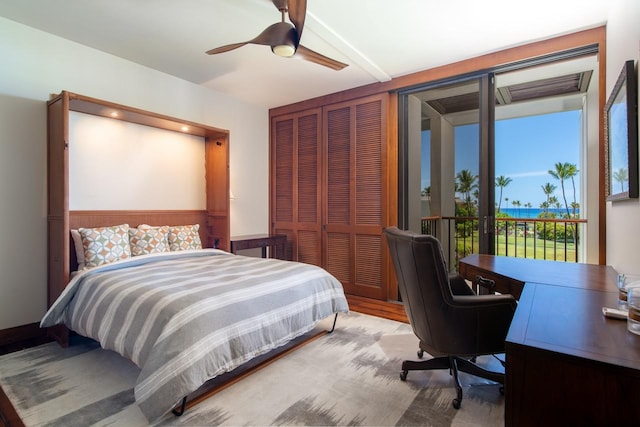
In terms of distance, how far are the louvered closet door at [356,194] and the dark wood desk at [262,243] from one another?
64 cm

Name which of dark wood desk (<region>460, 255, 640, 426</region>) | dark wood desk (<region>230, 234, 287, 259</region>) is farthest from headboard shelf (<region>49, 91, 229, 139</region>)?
dark wood desk (<region>460, 255, 640, 426</region>)

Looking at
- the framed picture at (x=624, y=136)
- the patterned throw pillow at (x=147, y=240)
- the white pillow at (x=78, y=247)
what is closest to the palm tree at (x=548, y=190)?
the framed picture at (x=624, y=136)

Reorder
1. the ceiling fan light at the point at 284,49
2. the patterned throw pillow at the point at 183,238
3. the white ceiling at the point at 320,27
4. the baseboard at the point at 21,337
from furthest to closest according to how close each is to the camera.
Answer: the patterned throw pillow at the point at 183,238, the baseboard at the point at 21,337, the white ceiling at the point at 320,27, the ceiling fan light at the point at 284,49

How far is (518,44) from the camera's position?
296 centimetres

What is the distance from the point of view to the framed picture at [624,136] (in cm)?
157

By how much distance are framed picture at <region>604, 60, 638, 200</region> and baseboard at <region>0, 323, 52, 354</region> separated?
4.19 m

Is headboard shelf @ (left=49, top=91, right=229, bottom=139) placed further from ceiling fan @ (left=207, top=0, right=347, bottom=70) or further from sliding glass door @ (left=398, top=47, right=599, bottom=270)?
sliding glass door @ (left=398, top=47, right=599, bottom=270)

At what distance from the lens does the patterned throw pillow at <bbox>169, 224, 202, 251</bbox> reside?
342 cm

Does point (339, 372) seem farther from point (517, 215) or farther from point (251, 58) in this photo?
point (517, 215)

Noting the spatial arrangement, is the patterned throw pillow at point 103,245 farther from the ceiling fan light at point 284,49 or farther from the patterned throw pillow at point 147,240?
the ceiling fan light at point 284,49

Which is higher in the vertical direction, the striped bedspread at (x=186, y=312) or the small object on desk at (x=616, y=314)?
the small object on desk at (x=616, y=314)

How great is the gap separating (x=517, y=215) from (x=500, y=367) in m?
3.63

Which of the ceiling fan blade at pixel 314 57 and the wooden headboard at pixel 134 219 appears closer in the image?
the ceiling fan blade at pixel 314 57

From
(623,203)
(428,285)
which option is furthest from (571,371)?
(623,203)
